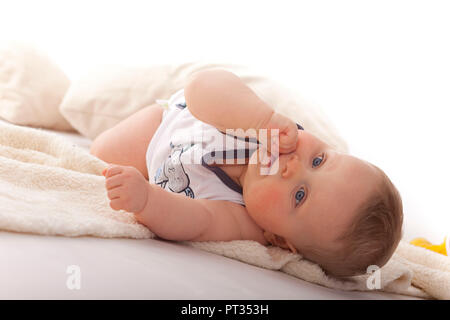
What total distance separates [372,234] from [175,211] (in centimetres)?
34

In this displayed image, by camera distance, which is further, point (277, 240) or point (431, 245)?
point (431, 245)

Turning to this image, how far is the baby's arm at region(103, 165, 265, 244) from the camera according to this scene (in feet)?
2.68

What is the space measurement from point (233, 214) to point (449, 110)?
0.91 m

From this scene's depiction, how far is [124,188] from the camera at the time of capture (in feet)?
2.67

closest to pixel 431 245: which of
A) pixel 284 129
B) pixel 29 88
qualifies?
pixel 284 129

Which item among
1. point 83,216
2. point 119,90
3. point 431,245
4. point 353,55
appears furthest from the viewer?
point 353,55

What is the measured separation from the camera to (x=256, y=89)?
1491 millimetres

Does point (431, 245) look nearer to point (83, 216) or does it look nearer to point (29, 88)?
point (83, 216)

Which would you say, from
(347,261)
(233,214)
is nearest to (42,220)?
(233,214)

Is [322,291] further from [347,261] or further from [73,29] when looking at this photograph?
[73,29]

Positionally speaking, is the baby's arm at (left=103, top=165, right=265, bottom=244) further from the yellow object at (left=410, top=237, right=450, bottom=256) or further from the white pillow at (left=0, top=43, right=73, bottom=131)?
the white pillow at (left=0, top=43, right=73, bottom=131)

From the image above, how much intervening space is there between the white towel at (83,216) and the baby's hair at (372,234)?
0.05 meters

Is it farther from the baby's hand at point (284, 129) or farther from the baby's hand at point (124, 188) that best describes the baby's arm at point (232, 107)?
the baby's hand at point (124, 188)

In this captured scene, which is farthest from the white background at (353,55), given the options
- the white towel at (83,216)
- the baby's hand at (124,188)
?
the baby's hand at (124,188)
